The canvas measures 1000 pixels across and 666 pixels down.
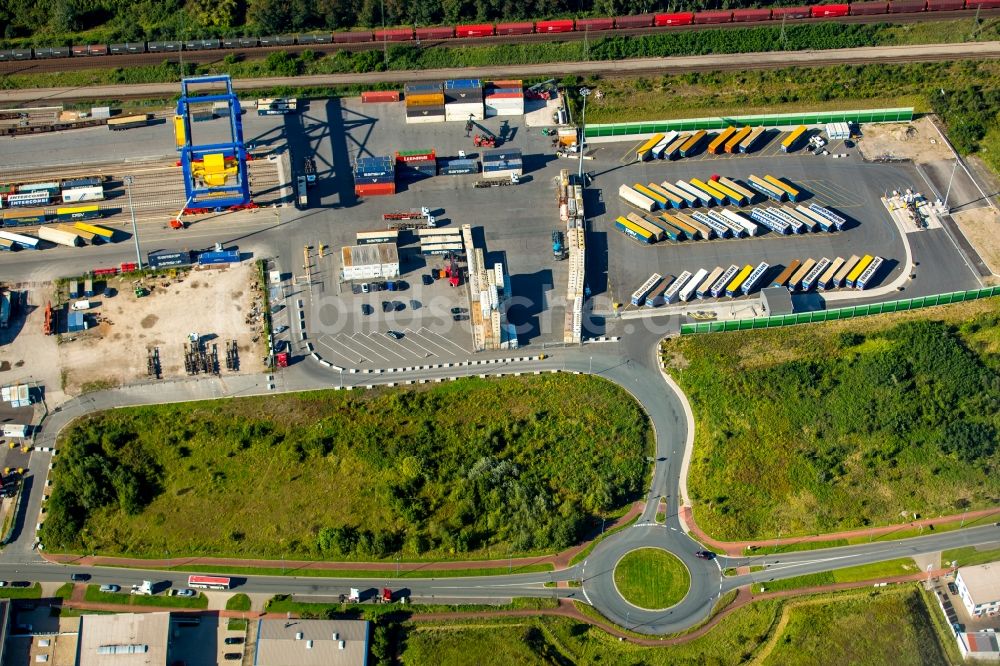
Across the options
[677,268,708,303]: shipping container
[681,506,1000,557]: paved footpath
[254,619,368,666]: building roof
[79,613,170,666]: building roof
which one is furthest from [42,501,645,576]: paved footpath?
[677,268,708,303]: shipping container

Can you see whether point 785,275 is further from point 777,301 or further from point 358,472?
point 358,472

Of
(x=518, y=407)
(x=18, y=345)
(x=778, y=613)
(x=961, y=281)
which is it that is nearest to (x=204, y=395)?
(x=18, y=345)

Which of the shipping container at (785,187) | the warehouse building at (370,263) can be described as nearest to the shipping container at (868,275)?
the shipping container at (785,187)

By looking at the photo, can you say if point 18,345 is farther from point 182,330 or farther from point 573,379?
point 573,379

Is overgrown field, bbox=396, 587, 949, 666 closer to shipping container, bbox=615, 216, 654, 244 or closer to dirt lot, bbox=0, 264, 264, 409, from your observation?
dirt lot, bbox=0, 264, 264, 409

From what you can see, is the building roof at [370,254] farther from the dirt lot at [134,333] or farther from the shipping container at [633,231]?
the shipping container at [633,231]

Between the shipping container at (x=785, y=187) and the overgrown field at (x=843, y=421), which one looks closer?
the overgrown field at (x=843, y=421)

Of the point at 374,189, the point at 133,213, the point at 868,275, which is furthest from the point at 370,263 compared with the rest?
the point at 868,275

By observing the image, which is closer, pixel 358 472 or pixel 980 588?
pixel 980 588
